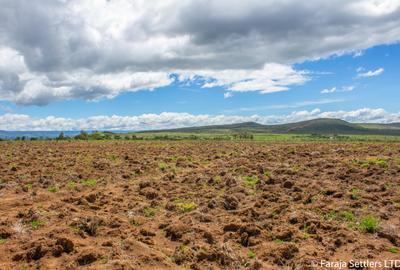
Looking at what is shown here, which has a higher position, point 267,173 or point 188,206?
point 267,173

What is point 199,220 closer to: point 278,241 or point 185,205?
point 185,205

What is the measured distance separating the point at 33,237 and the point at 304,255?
8442 mm

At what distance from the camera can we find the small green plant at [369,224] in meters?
12.1

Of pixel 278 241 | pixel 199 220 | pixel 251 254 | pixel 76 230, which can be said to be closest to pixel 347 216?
pixel 278 241

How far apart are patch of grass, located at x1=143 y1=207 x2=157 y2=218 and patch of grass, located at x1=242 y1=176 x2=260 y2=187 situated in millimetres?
7382

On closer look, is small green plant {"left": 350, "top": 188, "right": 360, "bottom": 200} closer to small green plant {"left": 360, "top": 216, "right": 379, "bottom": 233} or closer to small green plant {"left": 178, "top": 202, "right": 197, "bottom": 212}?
small green plant {"left": 360, "top": 216, "right": 379, "bottom": 233}

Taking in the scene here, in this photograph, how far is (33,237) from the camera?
1116 cm

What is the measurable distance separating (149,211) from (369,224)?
339 inches

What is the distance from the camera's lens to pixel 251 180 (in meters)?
22.4

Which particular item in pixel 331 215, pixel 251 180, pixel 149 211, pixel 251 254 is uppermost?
pixel 251 180

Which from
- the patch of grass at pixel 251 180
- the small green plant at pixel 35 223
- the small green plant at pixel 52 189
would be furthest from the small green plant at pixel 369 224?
the small green plant at pixel 52 189

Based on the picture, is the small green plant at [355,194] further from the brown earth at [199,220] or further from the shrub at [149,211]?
the shrub at [149,211]

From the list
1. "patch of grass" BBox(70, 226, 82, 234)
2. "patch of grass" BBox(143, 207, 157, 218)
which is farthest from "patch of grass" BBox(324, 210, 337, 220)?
"patch of grass" BBox(70, 226, 82, 234)

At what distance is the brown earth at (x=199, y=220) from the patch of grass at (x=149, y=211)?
5 cm
